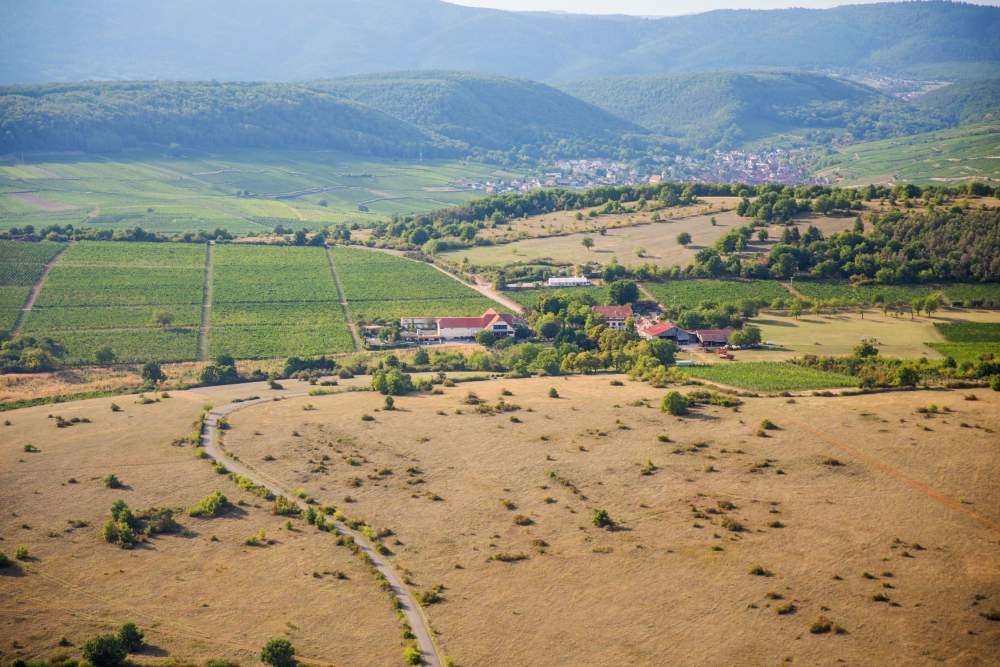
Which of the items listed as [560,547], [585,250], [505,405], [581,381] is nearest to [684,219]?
[585,250]

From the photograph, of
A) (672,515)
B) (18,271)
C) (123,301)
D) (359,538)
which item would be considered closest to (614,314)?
(672,515)

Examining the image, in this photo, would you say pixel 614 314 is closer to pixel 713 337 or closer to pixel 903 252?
pixel 713 337

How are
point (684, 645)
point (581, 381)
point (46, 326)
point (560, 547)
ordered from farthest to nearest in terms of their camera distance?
1. point (46, 326)
2. point (581, 381)
3. point (560, 547)
4. point (684, 645)

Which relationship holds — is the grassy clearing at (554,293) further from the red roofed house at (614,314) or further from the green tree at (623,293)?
the red roofed house at (614,314)

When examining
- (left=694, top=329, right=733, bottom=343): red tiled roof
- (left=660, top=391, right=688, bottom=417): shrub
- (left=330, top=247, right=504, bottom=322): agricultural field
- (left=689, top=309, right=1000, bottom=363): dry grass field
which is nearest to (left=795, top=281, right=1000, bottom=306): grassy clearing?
(left=689, top=309, right=1000, bottom=363): dry grass field

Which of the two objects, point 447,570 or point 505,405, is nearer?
point 447,570

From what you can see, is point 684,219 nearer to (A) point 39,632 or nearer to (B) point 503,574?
(B) point 503,574

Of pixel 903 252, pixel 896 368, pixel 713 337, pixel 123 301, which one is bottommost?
pixel 713 337
